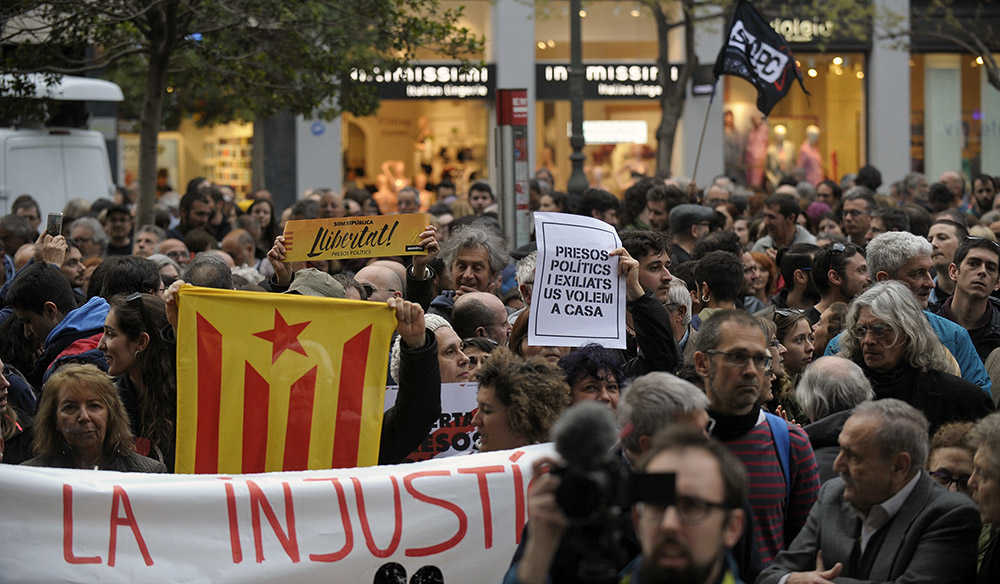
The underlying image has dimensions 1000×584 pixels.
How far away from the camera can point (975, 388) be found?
245 inches

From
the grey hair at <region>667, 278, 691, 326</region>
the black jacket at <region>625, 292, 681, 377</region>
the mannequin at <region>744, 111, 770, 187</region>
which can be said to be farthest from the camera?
the mannequin at <region>744, 111, 770, 187</region>

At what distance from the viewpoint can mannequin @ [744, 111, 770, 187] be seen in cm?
2812

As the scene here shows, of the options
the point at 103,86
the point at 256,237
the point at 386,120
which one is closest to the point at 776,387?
the point at 256,237

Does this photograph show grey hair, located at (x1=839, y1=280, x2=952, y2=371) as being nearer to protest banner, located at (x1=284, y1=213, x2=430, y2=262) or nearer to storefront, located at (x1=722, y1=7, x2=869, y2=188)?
protest banner, located at (x1=284, y1=213, x2=430, y2=262)

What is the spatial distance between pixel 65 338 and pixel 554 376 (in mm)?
3112

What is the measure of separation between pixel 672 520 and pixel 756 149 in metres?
25.7

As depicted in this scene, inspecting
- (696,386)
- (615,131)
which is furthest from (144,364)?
(615,131)

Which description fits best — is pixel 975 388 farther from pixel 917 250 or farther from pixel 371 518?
pixel 371 518

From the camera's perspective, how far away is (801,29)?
2850 cm

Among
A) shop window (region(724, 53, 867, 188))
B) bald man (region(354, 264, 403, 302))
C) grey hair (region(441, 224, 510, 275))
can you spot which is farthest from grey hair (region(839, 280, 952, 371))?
shop window (region(724, 53, 867, 188))

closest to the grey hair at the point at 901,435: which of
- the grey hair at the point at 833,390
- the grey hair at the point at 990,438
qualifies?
the grey hair at the point at 990,438

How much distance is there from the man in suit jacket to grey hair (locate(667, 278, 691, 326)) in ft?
9.59

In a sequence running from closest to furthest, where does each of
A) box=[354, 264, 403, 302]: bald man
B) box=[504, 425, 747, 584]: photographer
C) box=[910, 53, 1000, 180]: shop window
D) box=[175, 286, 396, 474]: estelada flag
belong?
box=[504, 425, 747, 584]: photographer → box=[175, 286, 396, 474]: estelada flag → box=[354, 264, 403, 302]: bald man → box=[910, 53, 1000, 180]: shop window

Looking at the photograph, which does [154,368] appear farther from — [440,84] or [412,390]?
[440,84]
